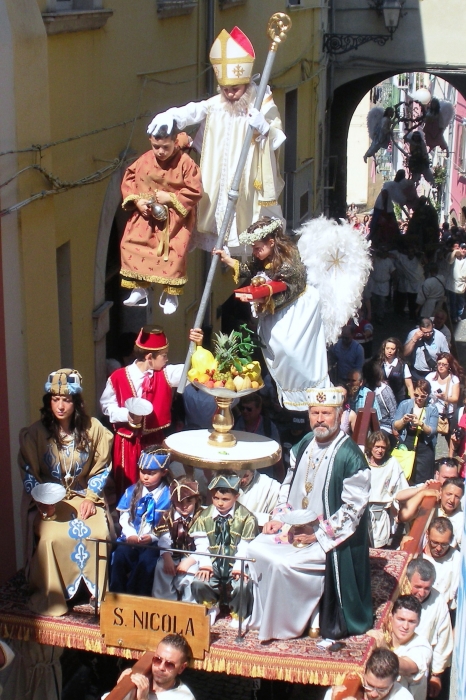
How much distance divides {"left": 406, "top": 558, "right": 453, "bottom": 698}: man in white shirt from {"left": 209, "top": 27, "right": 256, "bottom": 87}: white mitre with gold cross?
11.8 feet

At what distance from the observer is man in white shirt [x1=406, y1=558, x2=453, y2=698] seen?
23.2ft

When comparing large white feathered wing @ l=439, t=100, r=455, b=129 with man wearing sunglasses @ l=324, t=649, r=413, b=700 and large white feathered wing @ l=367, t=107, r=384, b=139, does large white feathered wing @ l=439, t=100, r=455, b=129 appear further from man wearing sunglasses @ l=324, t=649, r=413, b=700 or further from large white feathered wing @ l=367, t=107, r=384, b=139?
man wearing sunglasses @ l=324, t=649, r=413, b=700

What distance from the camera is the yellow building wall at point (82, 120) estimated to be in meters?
7.51

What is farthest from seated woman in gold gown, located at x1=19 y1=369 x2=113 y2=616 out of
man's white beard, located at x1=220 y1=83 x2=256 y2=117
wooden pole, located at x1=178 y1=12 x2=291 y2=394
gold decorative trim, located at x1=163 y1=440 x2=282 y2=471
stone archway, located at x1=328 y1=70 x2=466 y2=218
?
stone archway, located at x1=328 y1=70 x2=466 y2=218

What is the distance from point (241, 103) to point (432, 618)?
152 inches

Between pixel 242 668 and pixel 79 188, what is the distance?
13.9 feet

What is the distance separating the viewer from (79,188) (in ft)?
28.2

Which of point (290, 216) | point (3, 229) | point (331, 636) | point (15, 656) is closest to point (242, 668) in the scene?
point (331, 636)

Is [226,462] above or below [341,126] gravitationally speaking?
below

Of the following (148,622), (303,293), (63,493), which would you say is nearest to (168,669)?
(148,622)

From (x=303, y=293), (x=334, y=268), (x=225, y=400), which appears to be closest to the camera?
(x=225, y=400)

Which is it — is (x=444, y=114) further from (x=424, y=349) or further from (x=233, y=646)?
(x=233, y=646)

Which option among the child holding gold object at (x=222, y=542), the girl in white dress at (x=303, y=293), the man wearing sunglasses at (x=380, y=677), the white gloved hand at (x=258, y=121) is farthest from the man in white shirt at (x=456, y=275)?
the man wearing sunglasses at (x=380, y=677)

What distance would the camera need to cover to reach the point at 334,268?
7539 mm
